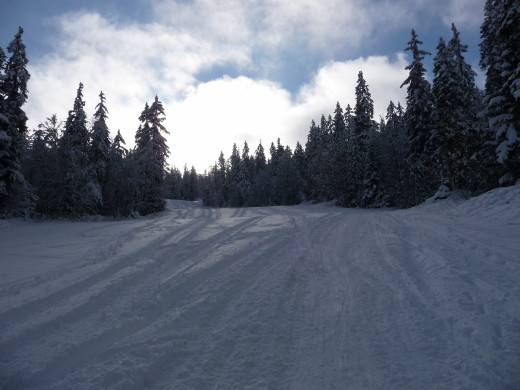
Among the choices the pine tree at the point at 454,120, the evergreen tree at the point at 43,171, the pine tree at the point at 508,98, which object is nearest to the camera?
the pine tree at the point at 508,98

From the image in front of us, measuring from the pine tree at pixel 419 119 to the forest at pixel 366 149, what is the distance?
9 cm

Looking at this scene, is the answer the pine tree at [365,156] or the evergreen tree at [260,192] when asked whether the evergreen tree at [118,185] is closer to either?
the pine tree at [365,156]

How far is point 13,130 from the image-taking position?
18141mm

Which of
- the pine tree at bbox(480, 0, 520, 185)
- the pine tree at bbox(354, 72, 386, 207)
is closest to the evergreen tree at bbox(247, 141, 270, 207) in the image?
the pine tree at bbox(354, 72, 386, 207)

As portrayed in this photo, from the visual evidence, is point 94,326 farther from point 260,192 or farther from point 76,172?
point 260,192

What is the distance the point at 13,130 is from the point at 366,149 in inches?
1280

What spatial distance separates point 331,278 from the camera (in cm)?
501

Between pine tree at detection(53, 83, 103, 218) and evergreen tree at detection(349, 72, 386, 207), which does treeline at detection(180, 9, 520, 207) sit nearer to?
evergreen tree at detection(349, 72, 386, 207)

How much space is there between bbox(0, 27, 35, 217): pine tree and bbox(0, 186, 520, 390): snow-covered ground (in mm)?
14241

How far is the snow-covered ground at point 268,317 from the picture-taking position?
2.54m

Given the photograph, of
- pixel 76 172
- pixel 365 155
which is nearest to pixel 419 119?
pixel 365 155

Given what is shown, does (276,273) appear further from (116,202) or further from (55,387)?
(116,202)

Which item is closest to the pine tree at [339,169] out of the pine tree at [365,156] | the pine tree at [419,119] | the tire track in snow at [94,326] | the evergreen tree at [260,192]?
the pine tree at [365,156]

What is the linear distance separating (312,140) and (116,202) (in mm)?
44462
